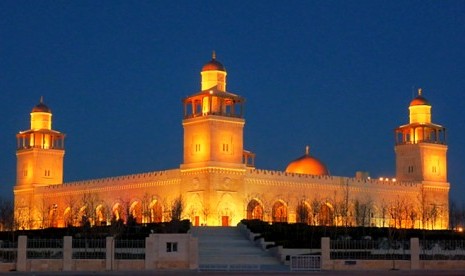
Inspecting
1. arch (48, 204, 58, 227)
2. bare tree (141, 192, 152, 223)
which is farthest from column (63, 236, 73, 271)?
arch (48, 204, 58, 227)

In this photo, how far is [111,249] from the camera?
46.2 m

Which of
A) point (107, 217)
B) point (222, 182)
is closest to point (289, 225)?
point (222, 182)

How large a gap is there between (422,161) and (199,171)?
888 inches

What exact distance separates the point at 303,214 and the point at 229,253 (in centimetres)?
2062

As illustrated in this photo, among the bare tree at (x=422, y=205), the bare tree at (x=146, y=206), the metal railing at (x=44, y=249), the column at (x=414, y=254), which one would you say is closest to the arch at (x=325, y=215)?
the bare tree at (x=422, y=205)

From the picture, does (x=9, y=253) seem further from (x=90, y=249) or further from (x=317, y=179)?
(x=317, y=179)

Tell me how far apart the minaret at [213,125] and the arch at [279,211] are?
5053 mm

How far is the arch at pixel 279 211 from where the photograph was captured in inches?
2999

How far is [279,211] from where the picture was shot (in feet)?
252

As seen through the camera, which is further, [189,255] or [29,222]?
[29,222]

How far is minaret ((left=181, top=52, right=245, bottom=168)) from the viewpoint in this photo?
72.5 m

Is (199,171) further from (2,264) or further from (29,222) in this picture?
(2,264)

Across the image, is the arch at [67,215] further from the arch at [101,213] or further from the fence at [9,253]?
the fence at [9,253]

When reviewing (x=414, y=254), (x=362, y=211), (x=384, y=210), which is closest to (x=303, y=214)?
(x=362, y=211)
